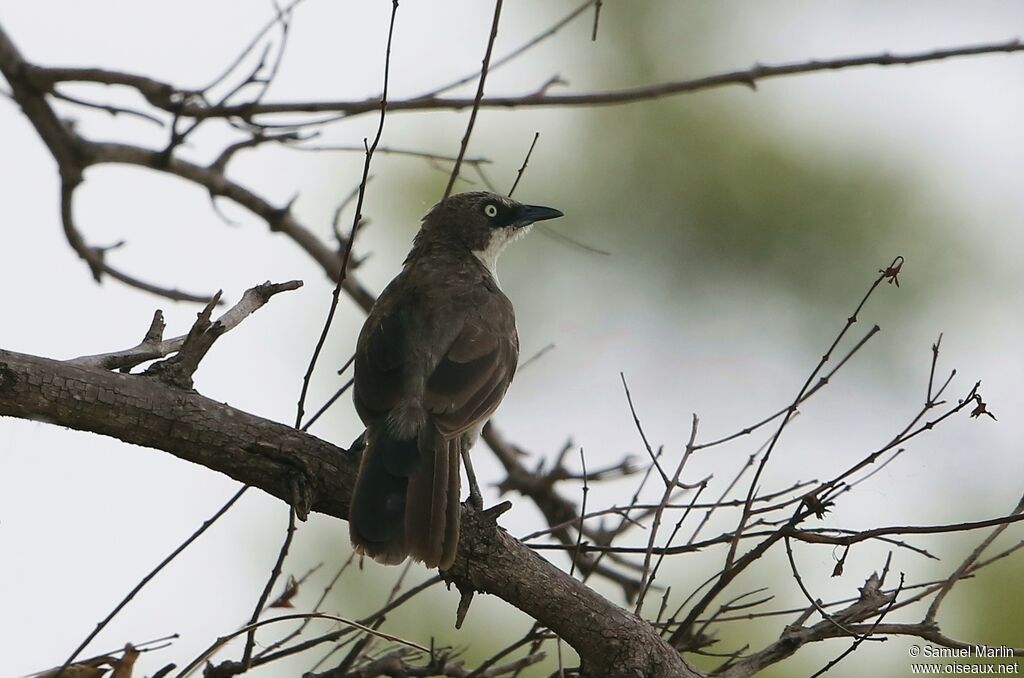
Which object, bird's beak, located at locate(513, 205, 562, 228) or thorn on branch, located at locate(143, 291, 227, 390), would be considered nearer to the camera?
thorn on branch, located at locate(143, 291, 227, 390)

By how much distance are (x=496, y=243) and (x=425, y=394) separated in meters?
2.08

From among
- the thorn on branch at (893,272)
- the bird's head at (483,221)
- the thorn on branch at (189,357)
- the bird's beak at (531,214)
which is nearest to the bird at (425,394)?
the bird's head at (483,221)

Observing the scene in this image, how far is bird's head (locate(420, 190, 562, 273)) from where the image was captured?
691 centimetres

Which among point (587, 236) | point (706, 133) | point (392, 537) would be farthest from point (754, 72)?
point (706, 133)

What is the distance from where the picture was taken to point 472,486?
5234 mm

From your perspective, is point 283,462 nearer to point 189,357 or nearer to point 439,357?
point 189,357

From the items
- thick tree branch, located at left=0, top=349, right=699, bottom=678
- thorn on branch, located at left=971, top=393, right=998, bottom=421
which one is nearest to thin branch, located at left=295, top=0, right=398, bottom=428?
thick tree branch, located at left=0, top=349, right=699, bottom=678

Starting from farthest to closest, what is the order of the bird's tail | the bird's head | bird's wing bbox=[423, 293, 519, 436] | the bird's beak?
the bird's beak
the bird's head
bird's wing bbox=[423, 293, 519, 436]
the bird's tail

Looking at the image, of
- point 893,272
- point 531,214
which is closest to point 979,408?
point 893,272

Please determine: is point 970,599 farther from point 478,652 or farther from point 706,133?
point 706,133

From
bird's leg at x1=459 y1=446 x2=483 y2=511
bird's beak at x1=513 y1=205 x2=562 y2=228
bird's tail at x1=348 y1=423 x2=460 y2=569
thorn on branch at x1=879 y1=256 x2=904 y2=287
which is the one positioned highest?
bird's beak at x1=513 y1=205 x2=562 y2=228

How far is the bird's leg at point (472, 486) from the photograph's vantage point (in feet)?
16.7

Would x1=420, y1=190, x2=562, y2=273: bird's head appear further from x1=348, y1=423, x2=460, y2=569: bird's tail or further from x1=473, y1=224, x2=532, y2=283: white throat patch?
x1=348, y1=423, x2=460, y2=569: bird's tail

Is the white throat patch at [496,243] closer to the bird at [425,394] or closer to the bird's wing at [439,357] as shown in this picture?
the bird at [425,394]
